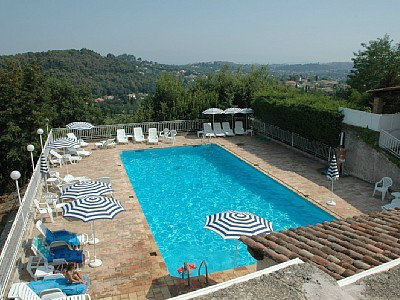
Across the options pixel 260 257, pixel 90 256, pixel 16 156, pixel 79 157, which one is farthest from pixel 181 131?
pixel 260 257

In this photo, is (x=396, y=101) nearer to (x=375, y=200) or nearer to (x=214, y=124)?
(x=375, y=200)

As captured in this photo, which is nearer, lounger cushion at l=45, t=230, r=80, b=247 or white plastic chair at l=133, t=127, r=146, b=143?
lounger cushion at l=45, t=230, r=80, b=247

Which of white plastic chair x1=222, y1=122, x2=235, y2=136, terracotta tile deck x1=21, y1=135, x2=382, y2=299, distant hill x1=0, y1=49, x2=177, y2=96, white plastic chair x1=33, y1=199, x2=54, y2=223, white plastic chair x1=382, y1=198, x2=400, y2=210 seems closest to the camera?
terracotta tile deck x1=21, y1=135, x2=382, y2=299

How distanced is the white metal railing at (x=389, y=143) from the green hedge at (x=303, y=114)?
7.40ft

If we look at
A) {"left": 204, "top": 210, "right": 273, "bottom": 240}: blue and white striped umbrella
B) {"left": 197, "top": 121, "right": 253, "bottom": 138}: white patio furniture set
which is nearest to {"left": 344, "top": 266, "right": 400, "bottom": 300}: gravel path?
{"left": 204, "top": 210, "right": 273, "bottom": 240}: blue and white striped umbrella

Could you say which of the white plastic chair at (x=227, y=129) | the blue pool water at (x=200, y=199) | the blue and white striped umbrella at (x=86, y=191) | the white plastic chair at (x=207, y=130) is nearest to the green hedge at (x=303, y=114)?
the white plastic chair at (x=227, y=129)

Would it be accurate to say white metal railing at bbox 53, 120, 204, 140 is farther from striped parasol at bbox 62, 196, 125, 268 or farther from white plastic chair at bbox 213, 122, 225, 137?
striped parasol at bbox 62, 196, 125, 268

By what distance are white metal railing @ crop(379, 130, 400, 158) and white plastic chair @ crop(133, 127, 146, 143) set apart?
44.4 feet

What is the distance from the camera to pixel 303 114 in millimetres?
18531

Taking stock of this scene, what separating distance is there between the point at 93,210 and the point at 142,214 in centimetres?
343

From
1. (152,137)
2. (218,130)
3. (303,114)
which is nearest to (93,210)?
(303,114)

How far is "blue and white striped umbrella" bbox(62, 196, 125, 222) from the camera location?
870cm

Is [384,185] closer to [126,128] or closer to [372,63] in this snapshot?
[126,128]

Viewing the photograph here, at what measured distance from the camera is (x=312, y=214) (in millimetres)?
12648
